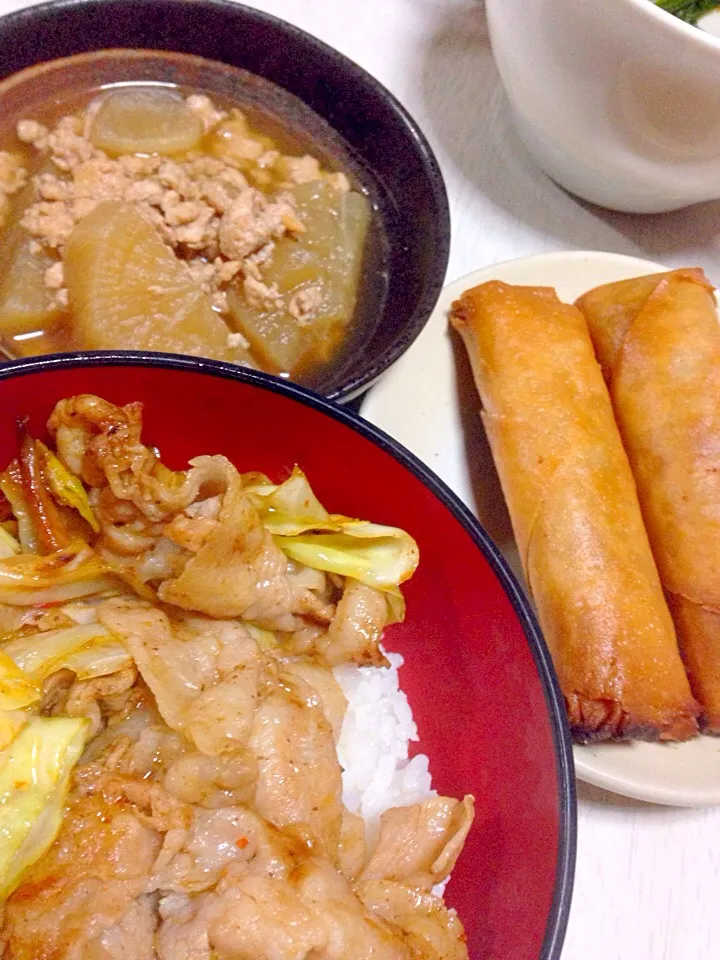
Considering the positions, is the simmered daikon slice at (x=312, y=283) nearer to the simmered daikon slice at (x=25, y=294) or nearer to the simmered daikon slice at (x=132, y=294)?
the simmered daikon slice at (x=132, y=294)

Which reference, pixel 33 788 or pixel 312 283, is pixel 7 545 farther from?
pixel 312 283

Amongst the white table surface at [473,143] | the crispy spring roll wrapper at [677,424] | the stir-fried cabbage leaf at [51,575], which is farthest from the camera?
the white table surface at [473,143]

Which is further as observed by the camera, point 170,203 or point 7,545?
point 170,203

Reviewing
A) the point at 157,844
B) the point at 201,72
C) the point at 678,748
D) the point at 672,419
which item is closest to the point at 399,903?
the point at 157,844

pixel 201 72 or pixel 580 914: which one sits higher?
pixel 201 72

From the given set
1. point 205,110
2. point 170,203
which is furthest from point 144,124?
point 170,203

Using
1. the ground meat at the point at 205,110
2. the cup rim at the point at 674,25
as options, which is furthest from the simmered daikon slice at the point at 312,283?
the cup rim at the point at 674,25

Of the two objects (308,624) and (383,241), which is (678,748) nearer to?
(308,624)
